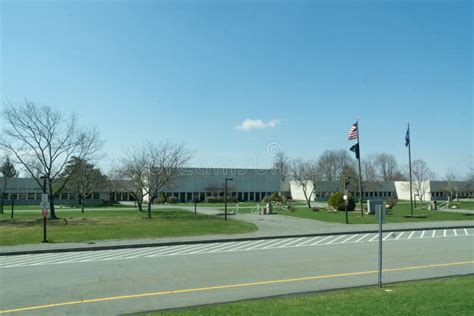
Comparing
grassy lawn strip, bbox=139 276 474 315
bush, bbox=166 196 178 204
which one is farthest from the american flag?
bush, bbox=166 196 178 204

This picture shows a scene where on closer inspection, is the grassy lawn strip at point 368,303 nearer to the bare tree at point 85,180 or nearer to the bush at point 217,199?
the bare tree at point 85,180

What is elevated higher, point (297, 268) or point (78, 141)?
point (78, 141)

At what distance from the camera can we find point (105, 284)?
35.1ft

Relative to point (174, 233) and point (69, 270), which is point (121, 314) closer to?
point (69, 270)

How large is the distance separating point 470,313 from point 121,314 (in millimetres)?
5835

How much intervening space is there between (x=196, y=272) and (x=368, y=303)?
5.79m

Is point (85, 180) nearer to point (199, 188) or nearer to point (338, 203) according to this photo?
point (199, 188)

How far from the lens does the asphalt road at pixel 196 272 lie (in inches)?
357

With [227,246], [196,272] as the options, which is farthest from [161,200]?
[196,272]

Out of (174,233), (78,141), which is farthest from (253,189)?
(174,233)

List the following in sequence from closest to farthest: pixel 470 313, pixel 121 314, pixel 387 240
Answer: pixel 470 313, pixel 121 314, pixel 387 240

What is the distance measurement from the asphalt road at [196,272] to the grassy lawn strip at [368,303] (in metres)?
0.98

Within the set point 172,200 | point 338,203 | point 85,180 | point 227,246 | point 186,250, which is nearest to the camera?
point 186,250

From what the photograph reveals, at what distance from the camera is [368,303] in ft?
25.8
